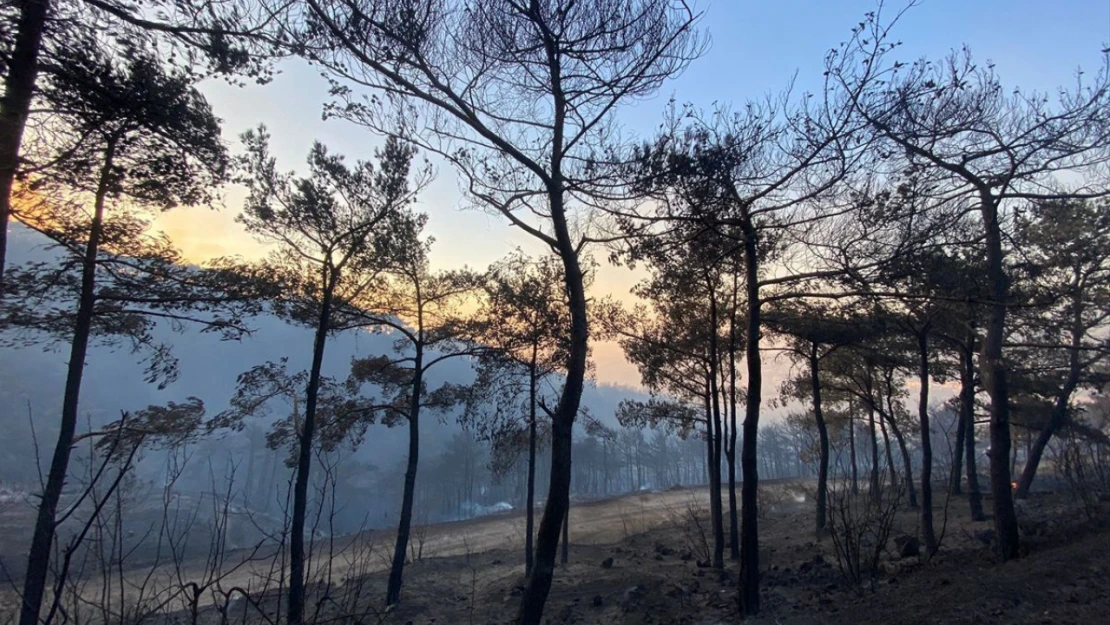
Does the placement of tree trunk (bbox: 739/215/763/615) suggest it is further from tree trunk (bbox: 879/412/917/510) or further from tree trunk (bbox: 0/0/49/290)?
tree trunk (bbox: 879/412/917/510)

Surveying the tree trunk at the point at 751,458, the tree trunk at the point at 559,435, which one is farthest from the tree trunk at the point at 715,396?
the tree trunk at the point at 559,435

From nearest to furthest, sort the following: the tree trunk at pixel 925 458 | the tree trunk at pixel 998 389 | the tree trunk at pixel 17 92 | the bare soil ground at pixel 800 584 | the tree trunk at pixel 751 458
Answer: the tree trunk at pixel 17 92 < the bare soil ground at pixel 800 584 < the tree trunk at pixel 751 458 < the tree trunk at pixel 998 389 < the tree trunk at pixel 925 458

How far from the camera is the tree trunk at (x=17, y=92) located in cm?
546

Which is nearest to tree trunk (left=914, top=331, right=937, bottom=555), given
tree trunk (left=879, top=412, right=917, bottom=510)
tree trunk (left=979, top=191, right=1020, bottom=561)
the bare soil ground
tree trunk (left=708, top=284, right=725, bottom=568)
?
the bare soil ground

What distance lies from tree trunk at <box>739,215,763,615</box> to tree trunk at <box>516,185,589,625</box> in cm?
277

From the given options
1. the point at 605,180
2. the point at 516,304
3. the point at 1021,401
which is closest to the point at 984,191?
the point at 605,180

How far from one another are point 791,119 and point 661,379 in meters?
8.72

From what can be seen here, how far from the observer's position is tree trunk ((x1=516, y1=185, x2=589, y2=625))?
6.32 m

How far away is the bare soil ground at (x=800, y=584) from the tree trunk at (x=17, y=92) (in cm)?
501

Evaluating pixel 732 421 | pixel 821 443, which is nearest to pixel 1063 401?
pixel 821 443

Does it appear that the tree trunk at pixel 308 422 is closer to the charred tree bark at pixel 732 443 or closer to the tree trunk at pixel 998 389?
the charred tree bark at pixel 732 443

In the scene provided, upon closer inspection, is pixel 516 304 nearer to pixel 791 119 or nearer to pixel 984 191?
pixel 791 119

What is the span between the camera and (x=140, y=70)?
6383 mm

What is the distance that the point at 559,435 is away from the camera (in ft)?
22.6
